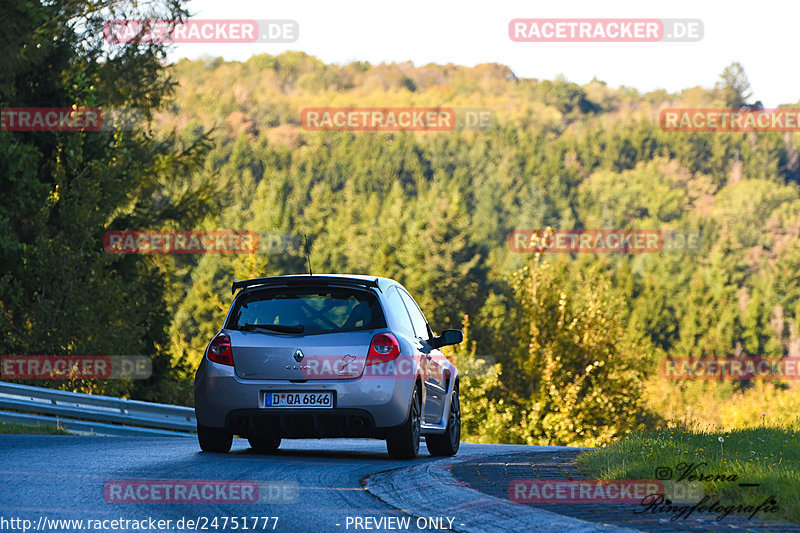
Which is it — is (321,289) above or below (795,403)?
above

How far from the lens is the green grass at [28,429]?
14.9m

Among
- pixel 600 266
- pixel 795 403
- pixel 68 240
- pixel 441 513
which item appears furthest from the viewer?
pixel 600 266

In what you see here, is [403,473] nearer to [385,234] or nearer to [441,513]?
[441,513]

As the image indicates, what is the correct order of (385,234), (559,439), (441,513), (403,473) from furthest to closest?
(385,234) < (559,439) < (403,473) < (441,513)

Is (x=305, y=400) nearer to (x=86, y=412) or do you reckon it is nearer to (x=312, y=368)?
(x=312, y=368)

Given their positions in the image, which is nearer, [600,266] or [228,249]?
[228,249]

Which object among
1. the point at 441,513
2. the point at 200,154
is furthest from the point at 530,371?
the point at 441,513

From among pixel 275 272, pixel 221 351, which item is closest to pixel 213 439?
pixel 221 351

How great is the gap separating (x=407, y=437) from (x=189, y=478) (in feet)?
9.20

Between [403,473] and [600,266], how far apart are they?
11346cm

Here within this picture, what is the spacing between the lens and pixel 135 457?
10492 mm

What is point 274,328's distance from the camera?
10.8m

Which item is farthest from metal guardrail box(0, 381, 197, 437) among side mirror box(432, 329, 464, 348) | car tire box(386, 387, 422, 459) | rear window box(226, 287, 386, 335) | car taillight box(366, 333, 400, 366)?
car taillight box(366, 333, 400, 366)

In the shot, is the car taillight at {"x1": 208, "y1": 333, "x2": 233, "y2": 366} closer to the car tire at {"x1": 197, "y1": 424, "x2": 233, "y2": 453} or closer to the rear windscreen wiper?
the rear windscreen wiper
